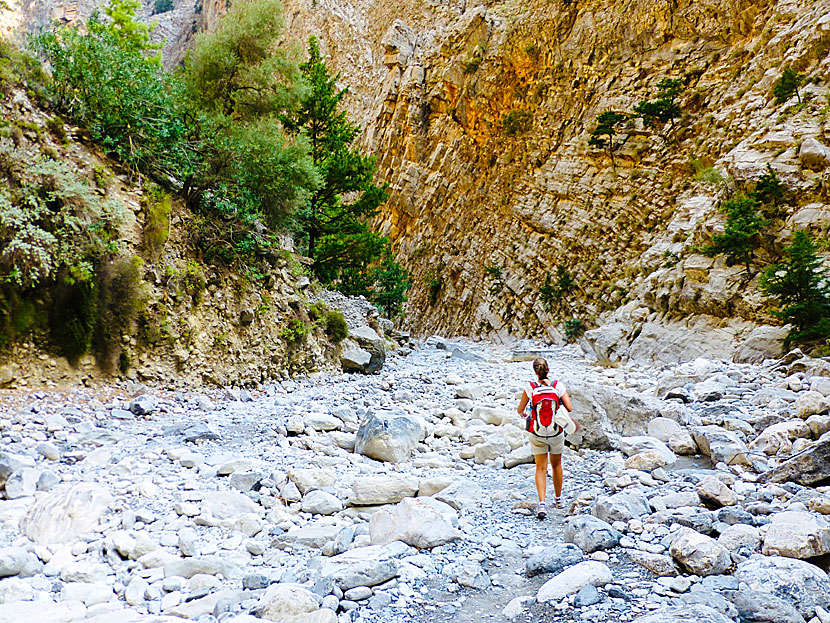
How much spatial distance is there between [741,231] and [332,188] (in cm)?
1126

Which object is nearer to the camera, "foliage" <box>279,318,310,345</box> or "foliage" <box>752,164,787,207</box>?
"foliage" <box>279,318,310,345</box>

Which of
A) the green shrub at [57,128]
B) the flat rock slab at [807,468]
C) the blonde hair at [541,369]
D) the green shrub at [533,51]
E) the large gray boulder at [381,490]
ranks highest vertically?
the green shrub at [533,51]

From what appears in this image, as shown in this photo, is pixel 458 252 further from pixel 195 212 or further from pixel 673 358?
pixel 195 212

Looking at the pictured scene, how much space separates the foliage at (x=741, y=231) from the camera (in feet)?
35.5

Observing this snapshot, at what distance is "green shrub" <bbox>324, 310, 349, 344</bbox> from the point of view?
1118 cm

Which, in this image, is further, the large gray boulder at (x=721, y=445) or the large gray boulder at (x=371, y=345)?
the large gray boulder at (x=371, y=345)

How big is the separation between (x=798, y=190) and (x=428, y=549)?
500 inches

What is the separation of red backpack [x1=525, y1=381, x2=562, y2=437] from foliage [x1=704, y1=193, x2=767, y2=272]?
9715 mm

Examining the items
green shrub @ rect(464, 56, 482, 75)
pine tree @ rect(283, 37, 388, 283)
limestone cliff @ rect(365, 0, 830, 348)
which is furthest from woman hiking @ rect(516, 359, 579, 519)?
green shrub @ rect(464, 56, 482, 75)

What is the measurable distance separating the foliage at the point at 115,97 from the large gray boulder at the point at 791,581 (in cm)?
900

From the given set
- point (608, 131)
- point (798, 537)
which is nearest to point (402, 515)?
point (798, 537)

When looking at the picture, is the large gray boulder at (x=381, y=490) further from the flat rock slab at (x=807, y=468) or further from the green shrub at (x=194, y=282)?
the green shrub at (x=194, y=282)

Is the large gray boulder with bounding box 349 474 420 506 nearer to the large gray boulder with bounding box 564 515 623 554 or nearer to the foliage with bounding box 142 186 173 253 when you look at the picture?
the large gray boulder with bounding box 564 515 623 554

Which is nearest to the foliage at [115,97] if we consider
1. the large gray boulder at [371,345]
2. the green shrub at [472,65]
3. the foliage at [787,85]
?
the large gray boulder at [371,345]
